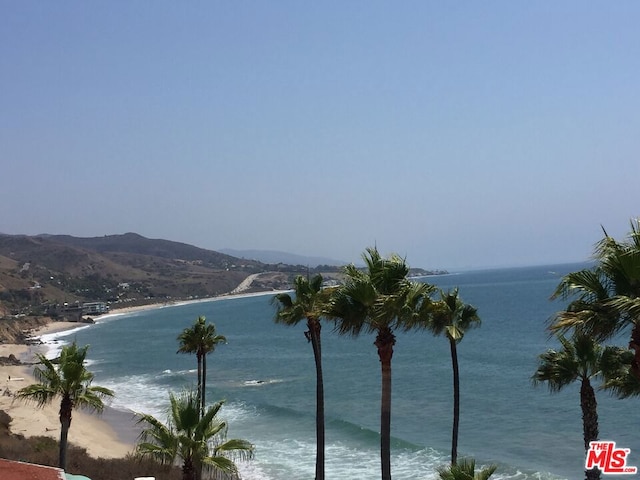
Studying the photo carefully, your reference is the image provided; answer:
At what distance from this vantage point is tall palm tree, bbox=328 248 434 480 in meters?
14.0

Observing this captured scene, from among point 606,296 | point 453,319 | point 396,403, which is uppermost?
point 606,296

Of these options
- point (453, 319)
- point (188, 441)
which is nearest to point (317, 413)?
point (453, 319)

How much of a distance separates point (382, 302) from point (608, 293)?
4.94m

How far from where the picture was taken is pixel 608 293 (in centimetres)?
1022

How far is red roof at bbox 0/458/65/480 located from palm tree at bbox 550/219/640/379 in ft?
28.0

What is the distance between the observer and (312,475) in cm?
3184

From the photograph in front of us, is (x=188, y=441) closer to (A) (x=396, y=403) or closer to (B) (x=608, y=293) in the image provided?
(B) (x=608, y=293)

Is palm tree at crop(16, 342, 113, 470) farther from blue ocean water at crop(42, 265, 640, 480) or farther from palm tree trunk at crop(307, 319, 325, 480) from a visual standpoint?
palm tree trunk at crop(307, 319, 325, 480)

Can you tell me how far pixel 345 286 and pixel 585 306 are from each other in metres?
5.62

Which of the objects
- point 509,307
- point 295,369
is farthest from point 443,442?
point 509,307

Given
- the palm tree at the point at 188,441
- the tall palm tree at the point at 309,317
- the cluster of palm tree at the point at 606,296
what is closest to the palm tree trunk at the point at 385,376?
the palm tree at the point at 188,441

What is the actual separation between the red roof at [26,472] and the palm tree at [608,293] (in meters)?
8.55

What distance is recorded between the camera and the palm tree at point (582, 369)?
14.3 metres

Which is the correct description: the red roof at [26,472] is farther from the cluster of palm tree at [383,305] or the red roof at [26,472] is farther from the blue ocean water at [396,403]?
the blue ocean water at [396,403]
